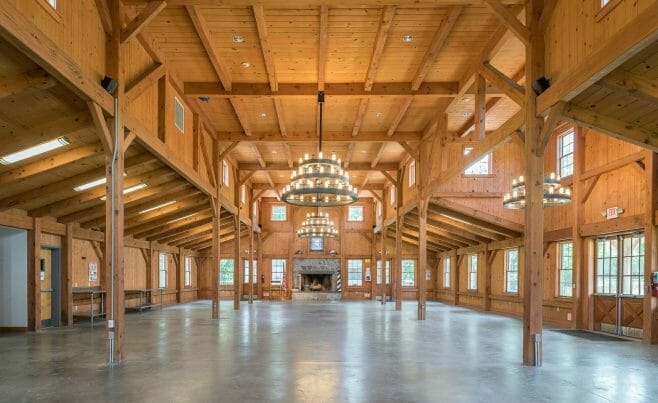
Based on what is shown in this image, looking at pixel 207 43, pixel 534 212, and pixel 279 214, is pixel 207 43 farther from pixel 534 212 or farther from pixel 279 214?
pixel 279 214

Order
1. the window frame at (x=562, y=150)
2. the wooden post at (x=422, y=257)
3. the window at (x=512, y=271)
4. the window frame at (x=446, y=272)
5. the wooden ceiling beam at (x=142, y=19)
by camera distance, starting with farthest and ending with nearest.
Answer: the window frame at (x=446, y=272), the window at (x=512, y=271), the wooden post at (x=422, y=257), the window frame at (x=562, y=150), the wooden ceiling beam at (x=142, y=19)

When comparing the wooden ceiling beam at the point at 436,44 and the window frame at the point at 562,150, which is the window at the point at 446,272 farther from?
the wooden ceiling beam at the point at 436,44

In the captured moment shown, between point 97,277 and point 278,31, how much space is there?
34.0 ft

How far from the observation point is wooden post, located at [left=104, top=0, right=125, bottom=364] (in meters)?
7.26

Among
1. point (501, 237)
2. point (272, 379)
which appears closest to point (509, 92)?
point (272, 379)

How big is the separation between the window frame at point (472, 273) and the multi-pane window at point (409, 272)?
588 centimetres

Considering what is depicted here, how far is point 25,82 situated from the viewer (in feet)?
19.2

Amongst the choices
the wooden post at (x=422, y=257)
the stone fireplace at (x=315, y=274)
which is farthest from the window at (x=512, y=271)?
the stone fireplace at (x=315, y=274)

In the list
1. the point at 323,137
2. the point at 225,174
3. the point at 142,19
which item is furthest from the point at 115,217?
the point at 225,174

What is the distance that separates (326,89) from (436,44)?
2.93 m

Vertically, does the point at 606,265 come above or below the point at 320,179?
below

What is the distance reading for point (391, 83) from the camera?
1119 cm

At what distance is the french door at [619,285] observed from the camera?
35.3 feet

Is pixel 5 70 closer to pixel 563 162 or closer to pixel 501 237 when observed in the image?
pixel 563 162
